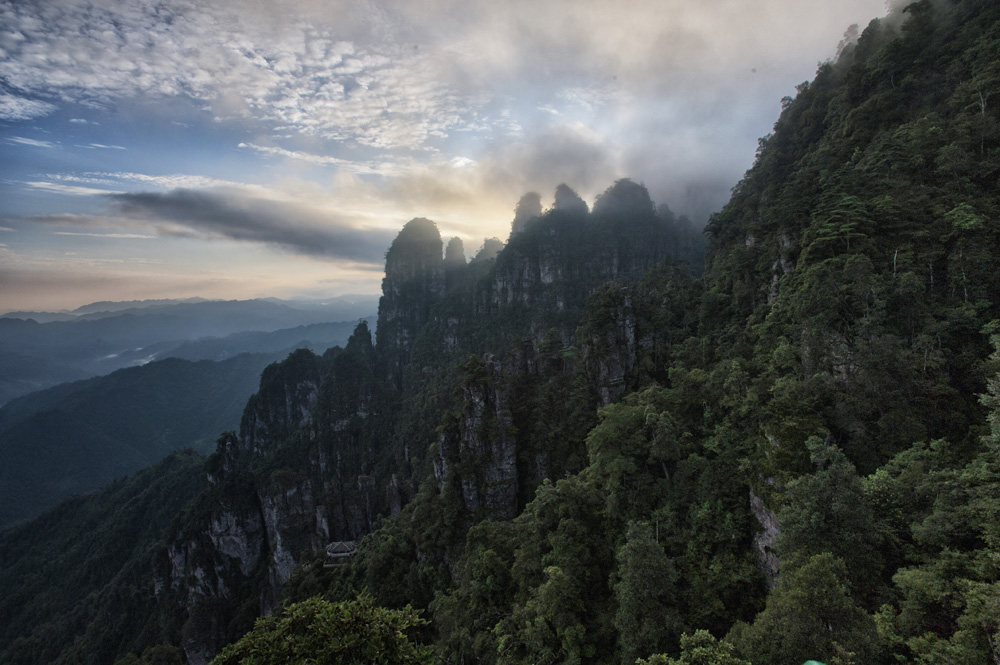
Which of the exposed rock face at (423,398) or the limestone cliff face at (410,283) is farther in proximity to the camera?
the limestone cliff face at (410,283)

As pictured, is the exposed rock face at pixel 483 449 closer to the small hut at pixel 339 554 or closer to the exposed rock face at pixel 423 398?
the exposed rock face at pixel 423 398

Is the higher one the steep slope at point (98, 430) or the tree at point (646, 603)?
the tree at point (646, 603)

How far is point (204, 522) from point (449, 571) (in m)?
49.7

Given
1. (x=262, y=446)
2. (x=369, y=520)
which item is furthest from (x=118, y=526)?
(x=369, y=520)

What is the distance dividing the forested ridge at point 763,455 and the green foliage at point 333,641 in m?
0.14

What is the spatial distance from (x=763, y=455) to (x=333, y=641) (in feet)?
54.6

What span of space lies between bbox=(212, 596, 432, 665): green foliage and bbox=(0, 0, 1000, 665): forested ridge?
14 cm

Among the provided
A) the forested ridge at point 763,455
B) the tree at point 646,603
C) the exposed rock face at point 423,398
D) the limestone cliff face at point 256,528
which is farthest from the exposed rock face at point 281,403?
the tree at point 646,603

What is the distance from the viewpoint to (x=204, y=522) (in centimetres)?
5800

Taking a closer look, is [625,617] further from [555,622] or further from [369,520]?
[369,520]

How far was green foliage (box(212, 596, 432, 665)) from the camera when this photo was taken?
802 centimetres

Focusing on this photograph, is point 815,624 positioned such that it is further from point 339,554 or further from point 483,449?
point 339,554

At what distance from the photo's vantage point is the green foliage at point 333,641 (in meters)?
8.02

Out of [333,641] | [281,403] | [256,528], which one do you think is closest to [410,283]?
[281,403]
